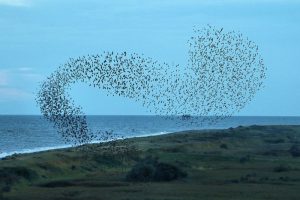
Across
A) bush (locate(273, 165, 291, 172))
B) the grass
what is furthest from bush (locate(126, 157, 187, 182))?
bush (locate(273, 165, 291, 172))

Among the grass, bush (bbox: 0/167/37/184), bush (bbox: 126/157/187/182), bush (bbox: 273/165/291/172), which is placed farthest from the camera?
bush (bbox: 273/165/291/172)

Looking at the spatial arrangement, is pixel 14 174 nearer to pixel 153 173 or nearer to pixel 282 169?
pixel 153 173

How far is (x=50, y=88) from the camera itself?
50031 millimetres

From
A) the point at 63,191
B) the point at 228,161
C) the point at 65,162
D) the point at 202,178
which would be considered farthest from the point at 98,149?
the point at 63,191

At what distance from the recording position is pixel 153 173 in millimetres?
48688

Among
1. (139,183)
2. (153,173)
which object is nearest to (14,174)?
(139,183)

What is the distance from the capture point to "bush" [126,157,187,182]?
4816cm

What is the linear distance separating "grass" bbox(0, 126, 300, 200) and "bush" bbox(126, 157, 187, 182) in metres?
0.68

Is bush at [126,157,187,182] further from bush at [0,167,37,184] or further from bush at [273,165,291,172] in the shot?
bush at [273,165,291,172]

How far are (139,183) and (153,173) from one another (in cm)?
281

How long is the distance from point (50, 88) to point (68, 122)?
329cm

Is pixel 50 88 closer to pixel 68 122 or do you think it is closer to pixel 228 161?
pixel 68 122

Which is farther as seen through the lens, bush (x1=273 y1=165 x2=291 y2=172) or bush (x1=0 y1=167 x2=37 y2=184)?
bush (x1=273 y1=165 x2=291 y2=172)

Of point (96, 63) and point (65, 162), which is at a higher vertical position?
point (96, 63)
